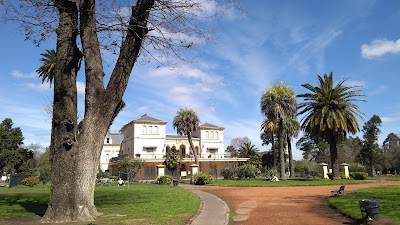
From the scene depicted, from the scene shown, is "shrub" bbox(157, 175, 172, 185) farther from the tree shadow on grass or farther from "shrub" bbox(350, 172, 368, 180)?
"shrub" bbox(350, 172, 368, 180)

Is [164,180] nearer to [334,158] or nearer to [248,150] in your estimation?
[334,158]

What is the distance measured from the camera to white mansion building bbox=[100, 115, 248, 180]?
190 ft

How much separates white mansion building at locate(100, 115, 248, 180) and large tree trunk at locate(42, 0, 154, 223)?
43901 millimetres

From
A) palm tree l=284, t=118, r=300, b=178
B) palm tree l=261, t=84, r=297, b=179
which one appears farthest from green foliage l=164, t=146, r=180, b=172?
palm tree l=261, t=84, r=297, b=179

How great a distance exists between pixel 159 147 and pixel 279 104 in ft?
90.1

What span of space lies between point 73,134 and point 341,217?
925 centimetres

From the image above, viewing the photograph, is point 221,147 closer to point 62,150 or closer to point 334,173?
point 334,173

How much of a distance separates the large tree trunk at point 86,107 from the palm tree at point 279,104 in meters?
30.6

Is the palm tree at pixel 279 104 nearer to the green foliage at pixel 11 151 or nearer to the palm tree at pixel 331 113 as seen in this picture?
the palm tree at pixel 331 113

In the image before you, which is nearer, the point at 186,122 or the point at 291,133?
the point at 291,133

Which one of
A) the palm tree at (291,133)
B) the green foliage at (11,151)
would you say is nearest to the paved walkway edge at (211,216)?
the palm tree at (291,133)

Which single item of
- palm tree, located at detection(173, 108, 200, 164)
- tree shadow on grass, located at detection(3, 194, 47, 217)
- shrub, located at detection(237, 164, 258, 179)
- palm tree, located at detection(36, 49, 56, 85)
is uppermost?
palm tree, located at detection(36, 49, 56, 85)

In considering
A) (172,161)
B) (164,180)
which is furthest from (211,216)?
(172,161)

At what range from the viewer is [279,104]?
132 feet
